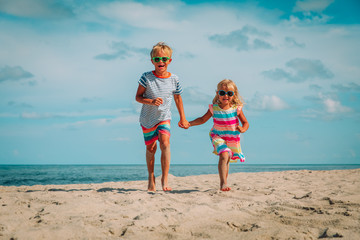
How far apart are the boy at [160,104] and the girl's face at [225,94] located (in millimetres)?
785

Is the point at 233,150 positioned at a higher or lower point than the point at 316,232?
higher

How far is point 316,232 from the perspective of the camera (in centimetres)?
270

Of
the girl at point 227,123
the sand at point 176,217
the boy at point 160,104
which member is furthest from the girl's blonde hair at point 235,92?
the sand at point 176,217

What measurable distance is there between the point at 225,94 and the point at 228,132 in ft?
2.03

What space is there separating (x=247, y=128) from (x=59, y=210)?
3.06 meters

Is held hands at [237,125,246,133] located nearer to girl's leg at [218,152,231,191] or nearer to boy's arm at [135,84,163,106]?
girl's leg at [218,152,231,191]

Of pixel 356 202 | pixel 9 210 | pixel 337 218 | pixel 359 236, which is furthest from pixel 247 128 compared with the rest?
pixel 9 210

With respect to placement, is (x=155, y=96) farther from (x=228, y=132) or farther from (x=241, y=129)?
(x=241, y=129)

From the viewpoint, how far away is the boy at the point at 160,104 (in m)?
4.77

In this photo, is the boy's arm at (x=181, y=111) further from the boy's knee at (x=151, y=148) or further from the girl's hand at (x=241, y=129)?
the girl's hand at (x=241, y=129)

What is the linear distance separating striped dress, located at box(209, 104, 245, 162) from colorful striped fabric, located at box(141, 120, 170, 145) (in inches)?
31.9

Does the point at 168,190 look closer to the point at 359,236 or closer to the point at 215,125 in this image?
the point at 215,125

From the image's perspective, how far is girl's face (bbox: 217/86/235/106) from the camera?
16.4 feet

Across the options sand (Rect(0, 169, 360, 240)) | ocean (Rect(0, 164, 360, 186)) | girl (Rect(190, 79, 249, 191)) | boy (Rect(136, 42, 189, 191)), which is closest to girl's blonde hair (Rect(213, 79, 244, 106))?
girl (Rect(190, 79, 249, 191))
